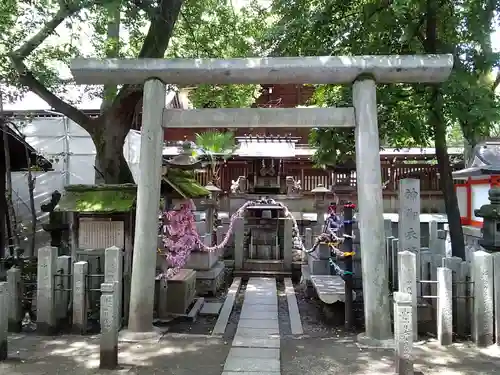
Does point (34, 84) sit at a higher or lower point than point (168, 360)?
higher

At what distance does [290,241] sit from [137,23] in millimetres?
7497

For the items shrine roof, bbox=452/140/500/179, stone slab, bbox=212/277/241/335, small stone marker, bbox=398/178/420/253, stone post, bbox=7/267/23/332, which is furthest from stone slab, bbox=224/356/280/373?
shrine roof, bbox=452/140/500/179

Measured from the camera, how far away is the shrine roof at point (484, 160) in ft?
44.9

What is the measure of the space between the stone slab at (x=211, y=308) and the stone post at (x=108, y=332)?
3573mm

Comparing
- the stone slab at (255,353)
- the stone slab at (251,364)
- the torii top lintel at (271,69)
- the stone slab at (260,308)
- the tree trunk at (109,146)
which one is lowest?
the stone slab at (251,364)

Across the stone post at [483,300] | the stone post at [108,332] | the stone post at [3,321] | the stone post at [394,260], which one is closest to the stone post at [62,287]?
the stone post at [3,321]

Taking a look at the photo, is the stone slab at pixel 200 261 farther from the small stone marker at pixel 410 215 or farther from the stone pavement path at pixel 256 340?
the small stone marker at pixel 410 215

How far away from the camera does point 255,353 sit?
5.94 meters

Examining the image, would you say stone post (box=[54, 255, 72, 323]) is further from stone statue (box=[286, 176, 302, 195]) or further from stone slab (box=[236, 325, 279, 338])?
stone statue (box=[286, 176, 302, 195])

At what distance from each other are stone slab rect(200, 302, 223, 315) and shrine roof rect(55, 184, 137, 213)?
2869mm

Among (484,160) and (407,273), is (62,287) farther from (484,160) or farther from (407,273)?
(484,160)

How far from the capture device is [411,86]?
9273mm

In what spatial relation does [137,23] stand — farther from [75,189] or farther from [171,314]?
[171,314]

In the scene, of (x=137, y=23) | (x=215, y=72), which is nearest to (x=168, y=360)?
(x=215, y=72)
